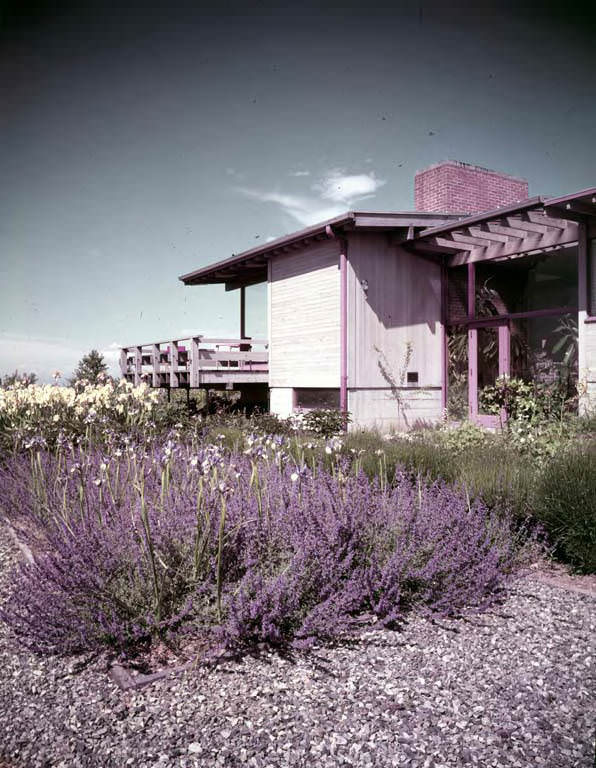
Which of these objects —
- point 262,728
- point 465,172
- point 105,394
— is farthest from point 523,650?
point 465,172

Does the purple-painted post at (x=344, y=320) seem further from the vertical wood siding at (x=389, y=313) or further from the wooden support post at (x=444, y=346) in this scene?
the wooden support post at (x=444, y=346)

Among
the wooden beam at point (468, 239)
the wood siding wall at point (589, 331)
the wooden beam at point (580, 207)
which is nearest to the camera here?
the wooden beam at point (580, 207)

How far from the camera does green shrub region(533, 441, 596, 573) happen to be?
3963 millimetres

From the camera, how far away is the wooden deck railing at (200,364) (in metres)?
13.1

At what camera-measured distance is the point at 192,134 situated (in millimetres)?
10383

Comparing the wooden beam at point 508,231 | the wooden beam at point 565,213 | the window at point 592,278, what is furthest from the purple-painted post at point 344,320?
the window at point 592,278

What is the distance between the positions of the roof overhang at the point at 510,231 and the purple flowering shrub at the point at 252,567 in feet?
21.0

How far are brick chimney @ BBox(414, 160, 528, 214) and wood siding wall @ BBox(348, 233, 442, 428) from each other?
2.30m

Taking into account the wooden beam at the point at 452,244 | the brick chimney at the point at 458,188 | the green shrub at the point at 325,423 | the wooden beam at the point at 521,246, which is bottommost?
the green shrub at the point at 325,423

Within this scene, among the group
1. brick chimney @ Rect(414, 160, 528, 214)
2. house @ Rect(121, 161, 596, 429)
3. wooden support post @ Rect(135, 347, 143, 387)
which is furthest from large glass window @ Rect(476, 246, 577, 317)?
wooden support post @ Rect(135, 347, 143, 387)

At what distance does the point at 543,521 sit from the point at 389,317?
8012mm

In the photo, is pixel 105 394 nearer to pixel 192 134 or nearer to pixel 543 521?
pixel 192 134

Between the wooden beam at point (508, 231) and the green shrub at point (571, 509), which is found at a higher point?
the wooden beam at point (508, 231)

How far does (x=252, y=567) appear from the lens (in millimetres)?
3260
